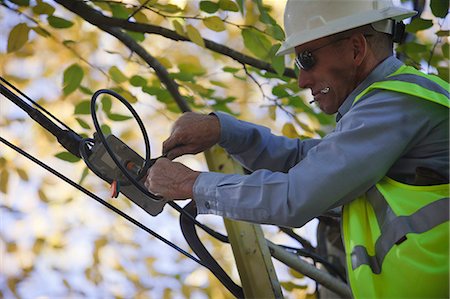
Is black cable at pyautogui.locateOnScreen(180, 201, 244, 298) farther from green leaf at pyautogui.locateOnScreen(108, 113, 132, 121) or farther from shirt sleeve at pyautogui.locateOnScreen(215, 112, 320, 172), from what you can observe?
green leaf at pyautogui.locateOnScreen(108, 113, 132, 121)

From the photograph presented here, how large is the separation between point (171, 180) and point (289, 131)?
1.79 m

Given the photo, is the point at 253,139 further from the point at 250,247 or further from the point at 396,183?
the point at 396,183

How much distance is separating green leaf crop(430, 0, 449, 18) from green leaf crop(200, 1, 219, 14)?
905 millimetres

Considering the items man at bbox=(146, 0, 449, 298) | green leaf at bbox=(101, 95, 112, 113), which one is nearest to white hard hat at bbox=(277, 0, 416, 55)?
man at bbox=(146, 0, 449, 298)

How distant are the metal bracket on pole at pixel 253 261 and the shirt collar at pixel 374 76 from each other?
0.78 metres

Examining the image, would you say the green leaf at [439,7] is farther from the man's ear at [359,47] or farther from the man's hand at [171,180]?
the man's hand at [171,180]

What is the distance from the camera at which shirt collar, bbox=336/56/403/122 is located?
2.70 metres

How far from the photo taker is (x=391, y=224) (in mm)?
2365

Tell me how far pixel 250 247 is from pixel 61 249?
585 cm

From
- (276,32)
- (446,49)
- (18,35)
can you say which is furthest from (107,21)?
(446,49)

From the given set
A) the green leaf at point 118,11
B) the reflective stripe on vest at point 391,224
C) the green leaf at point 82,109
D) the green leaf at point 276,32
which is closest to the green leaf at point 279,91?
the green leaf at point 276,32

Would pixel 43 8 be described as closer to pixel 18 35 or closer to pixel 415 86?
pixel 18 35

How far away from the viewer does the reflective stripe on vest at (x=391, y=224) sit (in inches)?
91.9

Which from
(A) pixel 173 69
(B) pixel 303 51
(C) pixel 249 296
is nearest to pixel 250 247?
(C) pixel 249 296
